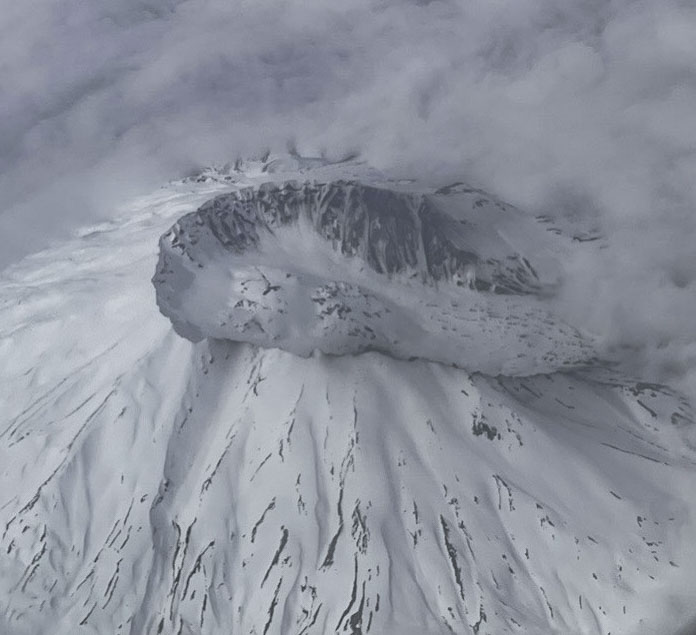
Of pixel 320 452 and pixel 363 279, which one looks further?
pixel 363 279

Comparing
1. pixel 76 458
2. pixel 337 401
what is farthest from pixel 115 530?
pixel 337 401

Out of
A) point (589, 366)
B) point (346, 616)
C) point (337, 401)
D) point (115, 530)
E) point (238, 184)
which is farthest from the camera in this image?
point (238, 184)

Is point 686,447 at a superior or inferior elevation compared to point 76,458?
inferior

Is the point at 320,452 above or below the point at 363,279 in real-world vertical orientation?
below

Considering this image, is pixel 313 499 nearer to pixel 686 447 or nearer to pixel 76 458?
pixel 76 458
